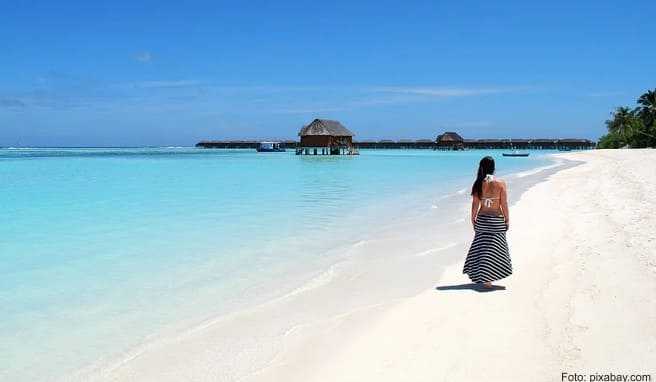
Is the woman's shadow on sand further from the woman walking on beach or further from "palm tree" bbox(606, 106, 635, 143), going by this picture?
"palm tree" bbox(606, 106, 635, 143)

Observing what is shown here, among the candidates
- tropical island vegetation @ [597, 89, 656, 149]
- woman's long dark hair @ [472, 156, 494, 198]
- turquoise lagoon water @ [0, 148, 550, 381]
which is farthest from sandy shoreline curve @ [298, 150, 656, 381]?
tropical island vegetation @ [597, 89, 656, 149]

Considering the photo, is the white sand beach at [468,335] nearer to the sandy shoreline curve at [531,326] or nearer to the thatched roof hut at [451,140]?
the sandy shoreline curve at [531,326]

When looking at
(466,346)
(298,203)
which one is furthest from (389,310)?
(298,203)

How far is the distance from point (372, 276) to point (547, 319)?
8.10 ft

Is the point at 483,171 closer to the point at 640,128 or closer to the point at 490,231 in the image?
the point at 490,231

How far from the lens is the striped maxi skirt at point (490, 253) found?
5.11 m

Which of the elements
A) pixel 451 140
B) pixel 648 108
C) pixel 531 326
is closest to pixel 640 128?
pixel 648 108

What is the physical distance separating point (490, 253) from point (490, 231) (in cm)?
20

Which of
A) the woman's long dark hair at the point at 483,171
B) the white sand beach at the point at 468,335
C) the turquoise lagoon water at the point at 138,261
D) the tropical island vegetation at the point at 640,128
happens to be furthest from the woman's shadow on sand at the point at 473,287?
the tropical island vegetation at the point at 640,128

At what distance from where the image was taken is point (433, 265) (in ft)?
21.7

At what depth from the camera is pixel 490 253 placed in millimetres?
5152

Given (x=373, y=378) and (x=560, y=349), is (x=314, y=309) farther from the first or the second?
(x=560, y=349)

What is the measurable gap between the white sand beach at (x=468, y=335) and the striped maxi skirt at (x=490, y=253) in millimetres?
183

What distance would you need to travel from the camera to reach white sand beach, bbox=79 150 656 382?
3.34m
